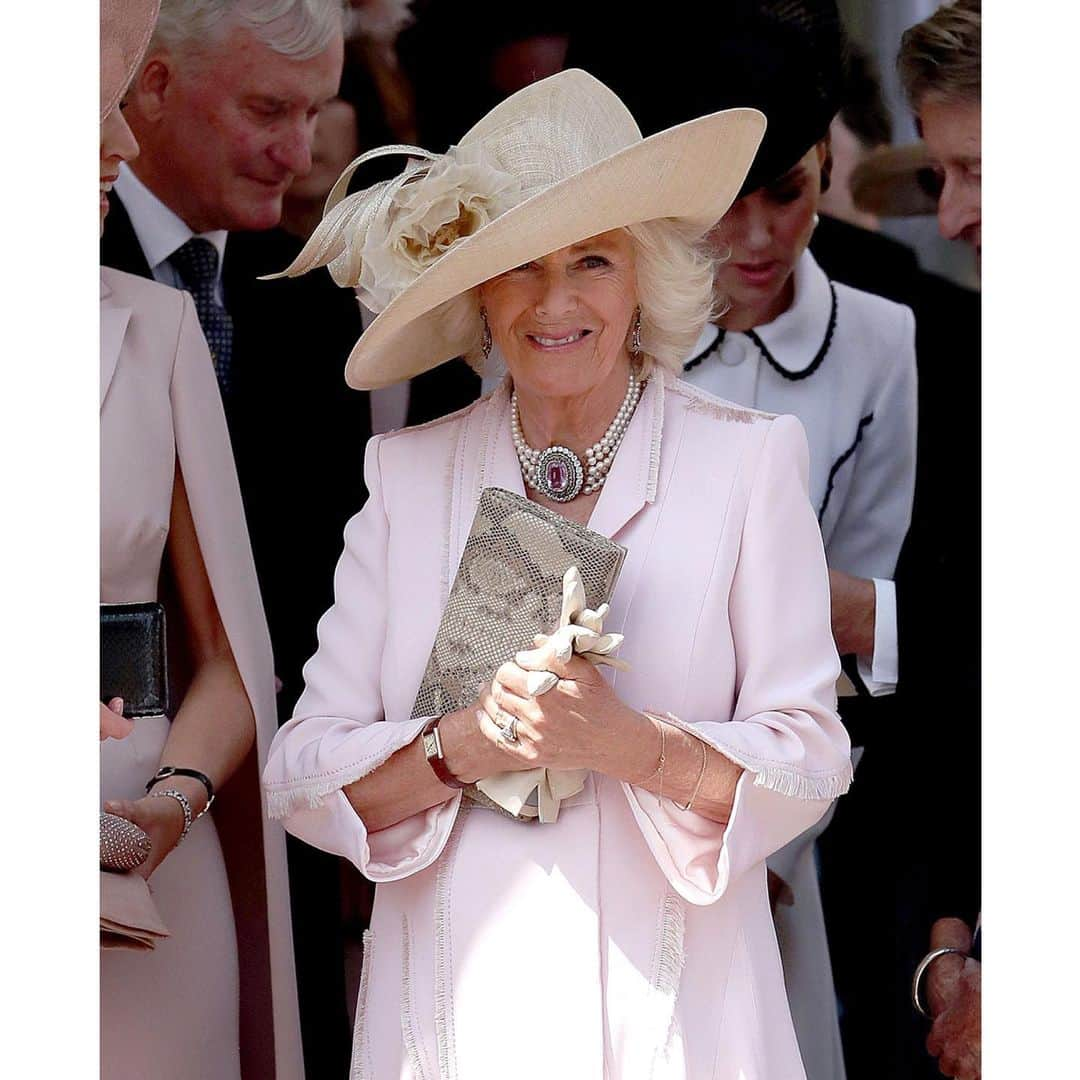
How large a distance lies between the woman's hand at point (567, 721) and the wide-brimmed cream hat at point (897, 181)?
1.77 m

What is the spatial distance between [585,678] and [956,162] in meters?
1.81

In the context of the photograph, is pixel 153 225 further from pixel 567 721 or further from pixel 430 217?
pixel 567 721

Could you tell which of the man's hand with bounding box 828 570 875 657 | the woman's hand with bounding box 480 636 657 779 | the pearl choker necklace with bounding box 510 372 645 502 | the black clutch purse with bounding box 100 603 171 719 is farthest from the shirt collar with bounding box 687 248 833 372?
the black clutch purse with bounding box 100 603 171 719

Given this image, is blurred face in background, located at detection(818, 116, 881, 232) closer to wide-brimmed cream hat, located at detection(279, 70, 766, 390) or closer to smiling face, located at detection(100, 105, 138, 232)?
wide-brimmed cream hat, located at detection(279, 70, 766, 390)

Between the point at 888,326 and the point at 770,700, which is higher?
the point at 888,326

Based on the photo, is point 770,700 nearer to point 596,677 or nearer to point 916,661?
point 596,677

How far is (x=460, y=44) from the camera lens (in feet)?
14.4

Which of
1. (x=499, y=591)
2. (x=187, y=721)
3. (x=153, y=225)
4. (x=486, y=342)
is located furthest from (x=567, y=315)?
(x=153, y=225)

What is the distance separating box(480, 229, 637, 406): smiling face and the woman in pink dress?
672mm

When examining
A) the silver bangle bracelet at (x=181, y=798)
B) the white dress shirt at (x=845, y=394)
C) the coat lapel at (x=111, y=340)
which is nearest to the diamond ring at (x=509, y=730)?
the silver bangle bracelet at (x=181, y=798)

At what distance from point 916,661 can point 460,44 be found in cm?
163

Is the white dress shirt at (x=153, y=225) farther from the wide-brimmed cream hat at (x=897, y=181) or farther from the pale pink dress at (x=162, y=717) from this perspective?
the wide-brimmed cream hat at (x=897, y=181)
